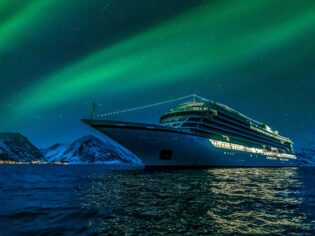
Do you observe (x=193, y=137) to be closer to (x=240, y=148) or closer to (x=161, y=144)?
(x=161, y=144)

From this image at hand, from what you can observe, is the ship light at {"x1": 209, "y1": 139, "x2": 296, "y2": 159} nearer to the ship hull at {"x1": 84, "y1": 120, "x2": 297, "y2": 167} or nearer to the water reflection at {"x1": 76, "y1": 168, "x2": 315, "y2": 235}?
the ship hull at {"x1": 84, "y1": 120, "x2": 297, "y2": 167}

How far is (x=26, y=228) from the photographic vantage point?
8.93m

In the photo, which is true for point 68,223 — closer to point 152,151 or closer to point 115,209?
point 115,209

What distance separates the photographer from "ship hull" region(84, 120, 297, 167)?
4912 centimetres

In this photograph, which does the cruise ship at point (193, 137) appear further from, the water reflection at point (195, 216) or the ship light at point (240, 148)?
the water reflection at point (195, 216)

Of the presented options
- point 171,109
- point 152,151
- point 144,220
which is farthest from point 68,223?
point 171,109

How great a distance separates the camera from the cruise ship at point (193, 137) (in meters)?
49.6

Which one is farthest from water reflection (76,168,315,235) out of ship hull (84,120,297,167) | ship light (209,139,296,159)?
ship light (209,139,296,159)

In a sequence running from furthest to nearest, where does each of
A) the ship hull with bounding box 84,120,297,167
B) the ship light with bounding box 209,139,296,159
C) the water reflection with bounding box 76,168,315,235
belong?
the ship light with bounding box 209,139,296,159 → the ship hull with bounding box 84,120,297,167 → the water reflection with bounding box 76,168,315,235

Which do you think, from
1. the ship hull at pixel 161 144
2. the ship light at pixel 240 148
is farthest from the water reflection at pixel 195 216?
the ship light at pixel 240 148

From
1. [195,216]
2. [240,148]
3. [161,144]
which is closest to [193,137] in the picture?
[161,144]

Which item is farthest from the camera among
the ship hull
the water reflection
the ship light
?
the ship light

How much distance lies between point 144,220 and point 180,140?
136ft

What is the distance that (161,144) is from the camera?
165 ft
